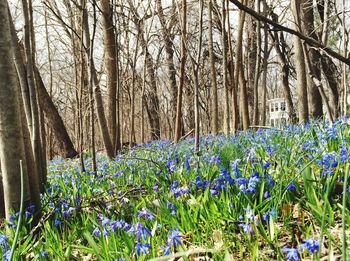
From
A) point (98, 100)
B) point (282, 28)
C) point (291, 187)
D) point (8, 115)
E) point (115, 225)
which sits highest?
point (98, 100)

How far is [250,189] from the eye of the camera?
1.87 metres

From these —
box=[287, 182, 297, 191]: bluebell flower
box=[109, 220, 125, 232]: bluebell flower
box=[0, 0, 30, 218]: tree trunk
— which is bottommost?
box=[109, 220, 125, 232]: bluebell flower

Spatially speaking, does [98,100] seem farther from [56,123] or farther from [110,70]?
[56,123]

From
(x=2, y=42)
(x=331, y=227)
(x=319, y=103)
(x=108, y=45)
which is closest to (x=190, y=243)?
(x=331, y=227)

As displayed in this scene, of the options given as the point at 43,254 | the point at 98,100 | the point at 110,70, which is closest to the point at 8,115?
the point at 43,254

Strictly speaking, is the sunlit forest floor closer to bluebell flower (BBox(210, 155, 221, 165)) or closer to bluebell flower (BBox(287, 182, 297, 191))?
bluebell flower (BBox(287, 182, 297, 191))

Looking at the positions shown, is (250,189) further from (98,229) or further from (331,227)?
(98,229)

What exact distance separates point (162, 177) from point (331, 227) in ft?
5.27

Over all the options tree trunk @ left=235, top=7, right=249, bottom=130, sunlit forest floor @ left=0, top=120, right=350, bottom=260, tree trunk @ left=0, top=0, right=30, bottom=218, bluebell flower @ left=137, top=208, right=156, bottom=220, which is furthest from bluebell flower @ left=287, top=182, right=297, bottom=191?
tree trunk @ left=235, top=7, right=249, bottom=130

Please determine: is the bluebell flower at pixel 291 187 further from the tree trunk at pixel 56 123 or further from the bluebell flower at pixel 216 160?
the tree trunk at pixel 56 123

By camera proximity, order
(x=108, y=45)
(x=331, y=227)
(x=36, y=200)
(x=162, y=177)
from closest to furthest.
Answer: (x=331, y=227) → (x=36, y=200) → (x=162, y=177) → (x=108, y=45)

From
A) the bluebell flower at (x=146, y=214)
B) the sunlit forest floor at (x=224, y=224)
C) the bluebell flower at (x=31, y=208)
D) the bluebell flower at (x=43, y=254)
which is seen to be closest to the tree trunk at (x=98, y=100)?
the bluebell flower at (x=31, y=208)

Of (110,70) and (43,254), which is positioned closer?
(43,254)

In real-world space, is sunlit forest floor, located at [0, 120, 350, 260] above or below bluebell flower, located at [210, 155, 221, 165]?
below
